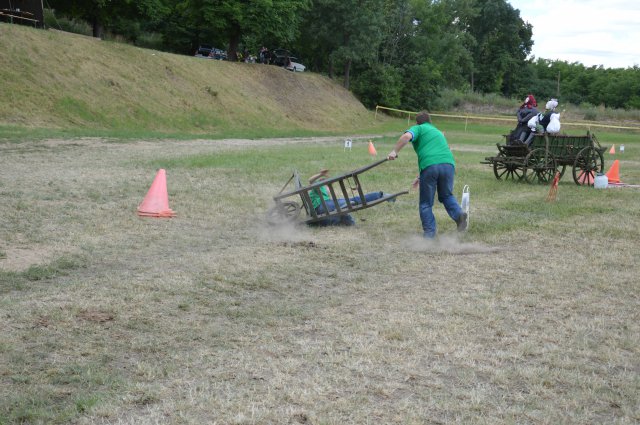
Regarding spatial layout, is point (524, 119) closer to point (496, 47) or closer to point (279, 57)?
point (279, 57)

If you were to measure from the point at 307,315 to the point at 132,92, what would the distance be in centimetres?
3145

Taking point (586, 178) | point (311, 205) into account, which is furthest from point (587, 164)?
point (311, 205)

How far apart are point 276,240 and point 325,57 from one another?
5636cm

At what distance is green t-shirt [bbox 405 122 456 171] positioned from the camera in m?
10.8

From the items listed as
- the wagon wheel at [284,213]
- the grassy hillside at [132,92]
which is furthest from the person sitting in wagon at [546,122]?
the grassy hillside at [132,92]

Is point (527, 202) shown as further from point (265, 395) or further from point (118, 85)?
point (118, 85)

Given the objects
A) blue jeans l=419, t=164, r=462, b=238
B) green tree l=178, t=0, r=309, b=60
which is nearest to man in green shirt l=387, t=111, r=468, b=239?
blue jeans l=419, t=164, r=462, b=238

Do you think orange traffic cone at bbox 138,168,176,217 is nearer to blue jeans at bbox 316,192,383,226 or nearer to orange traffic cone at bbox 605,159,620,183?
blue jeans at bbox 316,192,383,226

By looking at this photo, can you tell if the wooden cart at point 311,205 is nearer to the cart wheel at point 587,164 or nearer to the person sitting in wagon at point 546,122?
the person sitting in wagon at point 546,122

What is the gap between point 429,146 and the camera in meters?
10.9

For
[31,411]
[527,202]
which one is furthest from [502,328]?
[527,202]

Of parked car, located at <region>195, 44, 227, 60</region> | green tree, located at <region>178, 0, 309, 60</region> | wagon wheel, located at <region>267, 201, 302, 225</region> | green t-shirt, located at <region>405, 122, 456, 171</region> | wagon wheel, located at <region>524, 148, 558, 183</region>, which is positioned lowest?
wagon wheel, located at <region>267, 201, 302, 225</region>

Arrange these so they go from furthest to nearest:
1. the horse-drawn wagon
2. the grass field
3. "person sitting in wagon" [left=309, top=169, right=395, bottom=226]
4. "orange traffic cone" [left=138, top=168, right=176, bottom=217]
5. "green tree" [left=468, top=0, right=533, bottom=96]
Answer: "green tree" [left=468, top=0, right=533, bottom=96] → the horse-drawn wagon → "orange traffic cone" [left=138, top=168, right=176, bottom=217] → "person sitting in wagon" [left=309, top=169, right=395, bottom=226] → the grass field

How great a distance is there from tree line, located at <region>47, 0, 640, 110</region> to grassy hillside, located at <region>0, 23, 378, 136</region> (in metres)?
3.69
